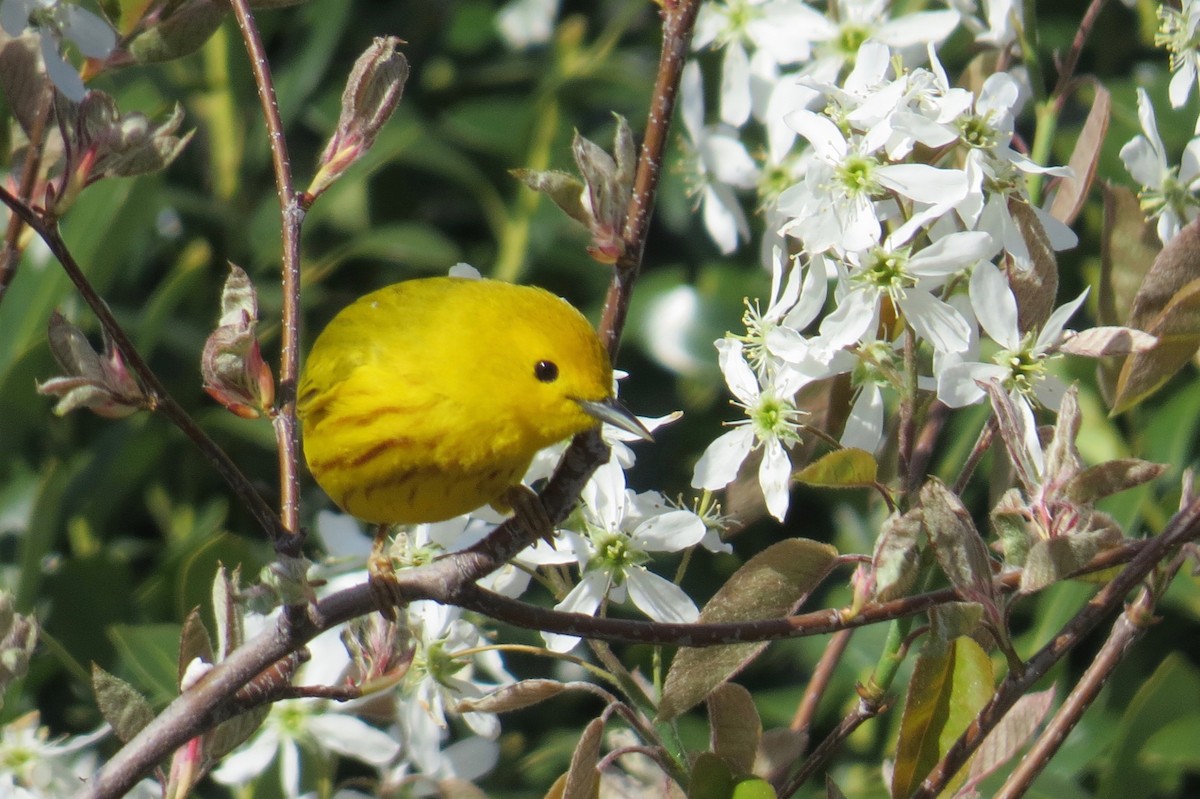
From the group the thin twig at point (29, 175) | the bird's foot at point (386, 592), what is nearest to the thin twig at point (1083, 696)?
the bird's foot at point (386, 592)

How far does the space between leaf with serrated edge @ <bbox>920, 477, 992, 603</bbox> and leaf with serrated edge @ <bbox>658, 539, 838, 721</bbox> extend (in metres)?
0.19

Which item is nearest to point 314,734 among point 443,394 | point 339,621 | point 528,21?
point 443,394

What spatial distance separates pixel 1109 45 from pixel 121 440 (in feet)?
8.99

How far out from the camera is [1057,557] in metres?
1.34

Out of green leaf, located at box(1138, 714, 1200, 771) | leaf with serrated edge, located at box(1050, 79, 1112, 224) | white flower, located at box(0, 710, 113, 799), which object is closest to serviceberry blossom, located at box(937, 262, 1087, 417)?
leaf with serrated edge, located at box(1050, 79, 1112, 224)

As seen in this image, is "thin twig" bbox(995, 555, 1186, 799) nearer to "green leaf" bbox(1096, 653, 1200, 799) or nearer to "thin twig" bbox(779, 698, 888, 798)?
"thin twig" bbox(779, 698, 888, 798)

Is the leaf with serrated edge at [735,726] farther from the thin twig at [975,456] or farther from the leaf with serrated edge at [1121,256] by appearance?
the leaf with serrated edge at [1121,256]

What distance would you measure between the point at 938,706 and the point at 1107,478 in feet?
1.20

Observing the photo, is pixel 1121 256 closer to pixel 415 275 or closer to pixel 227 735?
pixel 227 735

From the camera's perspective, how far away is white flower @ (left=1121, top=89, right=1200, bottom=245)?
1890 millimetres

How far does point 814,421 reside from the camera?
192cm

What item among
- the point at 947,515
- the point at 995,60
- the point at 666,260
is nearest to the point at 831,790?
the point at 947,515

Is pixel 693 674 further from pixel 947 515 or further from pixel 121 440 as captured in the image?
pixel 121 440

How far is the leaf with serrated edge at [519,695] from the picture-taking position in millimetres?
1634
